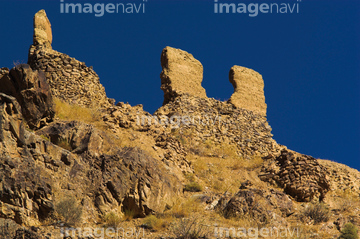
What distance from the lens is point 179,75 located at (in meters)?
23.2

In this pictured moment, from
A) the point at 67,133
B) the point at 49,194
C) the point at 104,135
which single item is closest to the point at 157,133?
the point at 104,135

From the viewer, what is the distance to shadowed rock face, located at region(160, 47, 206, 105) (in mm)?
22812

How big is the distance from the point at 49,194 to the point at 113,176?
1.84 meters

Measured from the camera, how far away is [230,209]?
1192cm

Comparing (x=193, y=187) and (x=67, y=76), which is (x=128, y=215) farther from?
(x=67, y=76)

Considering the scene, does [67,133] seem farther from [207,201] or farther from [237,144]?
[237,144]

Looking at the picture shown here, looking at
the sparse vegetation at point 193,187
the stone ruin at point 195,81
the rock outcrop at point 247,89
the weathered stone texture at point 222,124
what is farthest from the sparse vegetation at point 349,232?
the rock outcrop at point 247,89

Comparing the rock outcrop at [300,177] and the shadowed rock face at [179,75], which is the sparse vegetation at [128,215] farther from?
the shadowed rock face at [179,75]

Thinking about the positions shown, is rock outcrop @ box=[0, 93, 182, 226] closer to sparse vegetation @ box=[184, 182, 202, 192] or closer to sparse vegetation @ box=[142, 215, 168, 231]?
sparse vegetation @ box=[142, 215, 168, 231]

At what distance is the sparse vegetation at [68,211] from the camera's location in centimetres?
981

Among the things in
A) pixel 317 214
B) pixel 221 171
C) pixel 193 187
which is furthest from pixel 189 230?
pixel 221 171

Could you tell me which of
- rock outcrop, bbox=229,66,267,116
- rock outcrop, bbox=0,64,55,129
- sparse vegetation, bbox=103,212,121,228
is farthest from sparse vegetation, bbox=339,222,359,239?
rock outcrop, bbox=229,66,267,116

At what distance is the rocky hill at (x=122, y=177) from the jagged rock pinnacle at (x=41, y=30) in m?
0.05

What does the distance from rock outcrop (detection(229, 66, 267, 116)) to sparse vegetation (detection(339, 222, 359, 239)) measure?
40.4 feet
